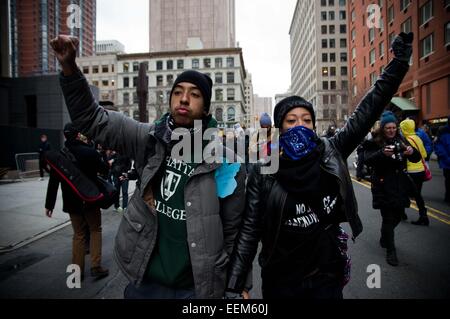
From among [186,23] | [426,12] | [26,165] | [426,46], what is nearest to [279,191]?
[26,165]

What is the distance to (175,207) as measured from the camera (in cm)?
166

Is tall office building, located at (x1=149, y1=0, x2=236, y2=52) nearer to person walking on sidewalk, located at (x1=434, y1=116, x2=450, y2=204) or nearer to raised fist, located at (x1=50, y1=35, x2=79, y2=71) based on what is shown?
person walking on sidewalk, located at (x1=434, y1=116, x2=450, y2=204)

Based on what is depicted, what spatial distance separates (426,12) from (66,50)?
2911 cm

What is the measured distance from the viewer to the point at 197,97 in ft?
5.73

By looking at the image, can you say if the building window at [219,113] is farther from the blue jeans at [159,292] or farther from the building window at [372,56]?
the blue jeans at [159,292]

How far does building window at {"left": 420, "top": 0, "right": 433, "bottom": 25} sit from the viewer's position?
20.7m

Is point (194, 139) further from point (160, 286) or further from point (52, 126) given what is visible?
point (52, 126)

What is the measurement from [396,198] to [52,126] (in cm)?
2367

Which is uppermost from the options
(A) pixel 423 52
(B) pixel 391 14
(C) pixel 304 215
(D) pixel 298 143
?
(B) pixel 391 14

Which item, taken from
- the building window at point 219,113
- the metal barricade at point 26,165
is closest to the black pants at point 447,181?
the metal barricade at point 26,165

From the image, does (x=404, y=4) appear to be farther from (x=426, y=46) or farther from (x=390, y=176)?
(x=390, y=176)

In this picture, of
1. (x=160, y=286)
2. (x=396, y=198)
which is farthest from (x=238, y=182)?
(x=396, y=198)

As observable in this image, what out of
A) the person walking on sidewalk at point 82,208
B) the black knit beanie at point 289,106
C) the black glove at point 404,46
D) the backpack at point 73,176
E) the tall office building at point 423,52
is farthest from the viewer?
the tall office building at point 423,52

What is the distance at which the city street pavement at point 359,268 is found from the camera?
3.05 metres
